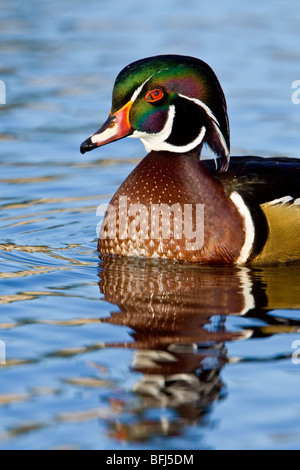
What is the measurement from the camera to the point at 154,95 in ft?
21.5

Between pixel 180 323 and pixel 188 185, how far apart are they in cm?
140

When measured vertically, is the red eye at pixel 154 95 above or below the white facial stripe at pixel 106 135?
above

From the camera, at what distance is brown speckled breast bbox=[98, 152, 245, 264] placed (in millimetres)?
6590

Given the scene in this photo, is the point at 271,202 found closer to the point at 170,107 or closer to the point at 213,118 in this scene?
the point at 213,118

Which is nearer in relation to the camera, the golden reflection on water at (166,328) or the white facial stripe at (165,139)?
the golden reflection on water at (166,328)

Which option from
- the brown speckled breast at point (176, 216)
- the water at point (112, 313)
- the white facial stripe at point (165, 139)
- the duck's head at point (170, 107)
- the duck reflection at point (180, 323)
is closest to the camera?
the water at point (112, 313)

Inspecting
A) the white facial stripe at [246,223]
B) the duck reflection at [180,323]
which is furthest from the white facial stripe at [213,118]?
the duck reflection at [180,323]

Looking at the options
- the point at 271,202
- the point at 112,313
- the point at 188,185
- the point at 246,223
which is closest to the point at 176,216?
the point at 188,185

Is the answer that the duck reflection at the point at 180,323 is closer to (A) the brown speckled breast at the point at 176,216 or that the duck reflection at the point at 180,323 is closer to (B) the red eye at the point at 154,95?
(A) the brown speckled breast at the point at 176,216

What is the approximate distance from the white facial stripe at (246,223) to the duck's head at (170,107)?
0.84 ft

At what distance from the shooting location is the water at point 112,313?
14.4 ft
